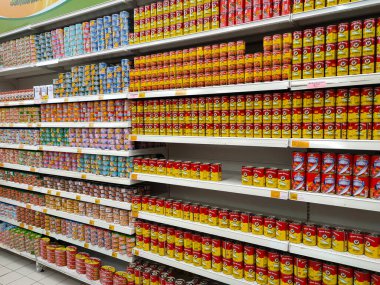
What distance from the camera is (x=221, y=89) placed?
220 centimetres

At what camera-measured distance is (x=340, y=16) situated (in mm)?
1976

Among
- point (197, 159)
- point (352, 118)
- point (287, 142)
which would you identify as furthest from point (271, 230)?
point (197, 159)

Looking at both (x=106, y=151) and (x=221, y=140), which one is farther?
(x=106, y=151)

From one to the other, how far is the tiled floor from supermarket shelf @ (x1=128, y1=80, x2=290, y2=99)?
2.34 metres

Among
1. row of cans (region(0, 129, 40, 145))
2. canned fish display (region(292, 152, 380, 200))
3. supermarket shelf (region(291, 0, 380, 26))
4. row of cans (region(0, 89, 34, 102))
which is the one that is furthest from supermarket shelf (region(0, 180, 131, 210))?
supermarket shelf (region(291, 0, 380, 26))

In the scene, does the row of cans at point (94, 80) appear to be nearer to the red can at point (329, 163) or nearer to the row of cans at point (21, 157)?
the row of cans at point (21, 157)

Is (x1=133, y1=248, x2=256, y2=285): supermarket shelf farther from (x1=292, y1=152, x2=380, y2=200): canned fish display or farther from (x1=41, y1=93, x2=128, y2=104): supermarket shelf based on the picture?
(x1=41, y1=93, x2=128, y2=104): supermarket shelf

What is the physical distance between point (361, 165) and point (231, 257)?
3.71 feet

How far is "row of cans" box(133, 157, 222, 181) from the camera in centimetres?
234

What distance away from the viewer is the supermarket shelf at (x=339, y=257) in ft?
5.62

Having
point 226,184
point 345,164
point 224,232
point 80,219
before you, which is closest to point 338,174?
point 345,164

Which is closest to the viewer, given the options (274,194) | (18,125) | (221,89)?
(274,194)

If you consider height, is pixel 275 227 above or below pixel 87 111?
below

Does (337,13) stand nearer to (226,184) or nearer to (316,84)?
(316,84)
